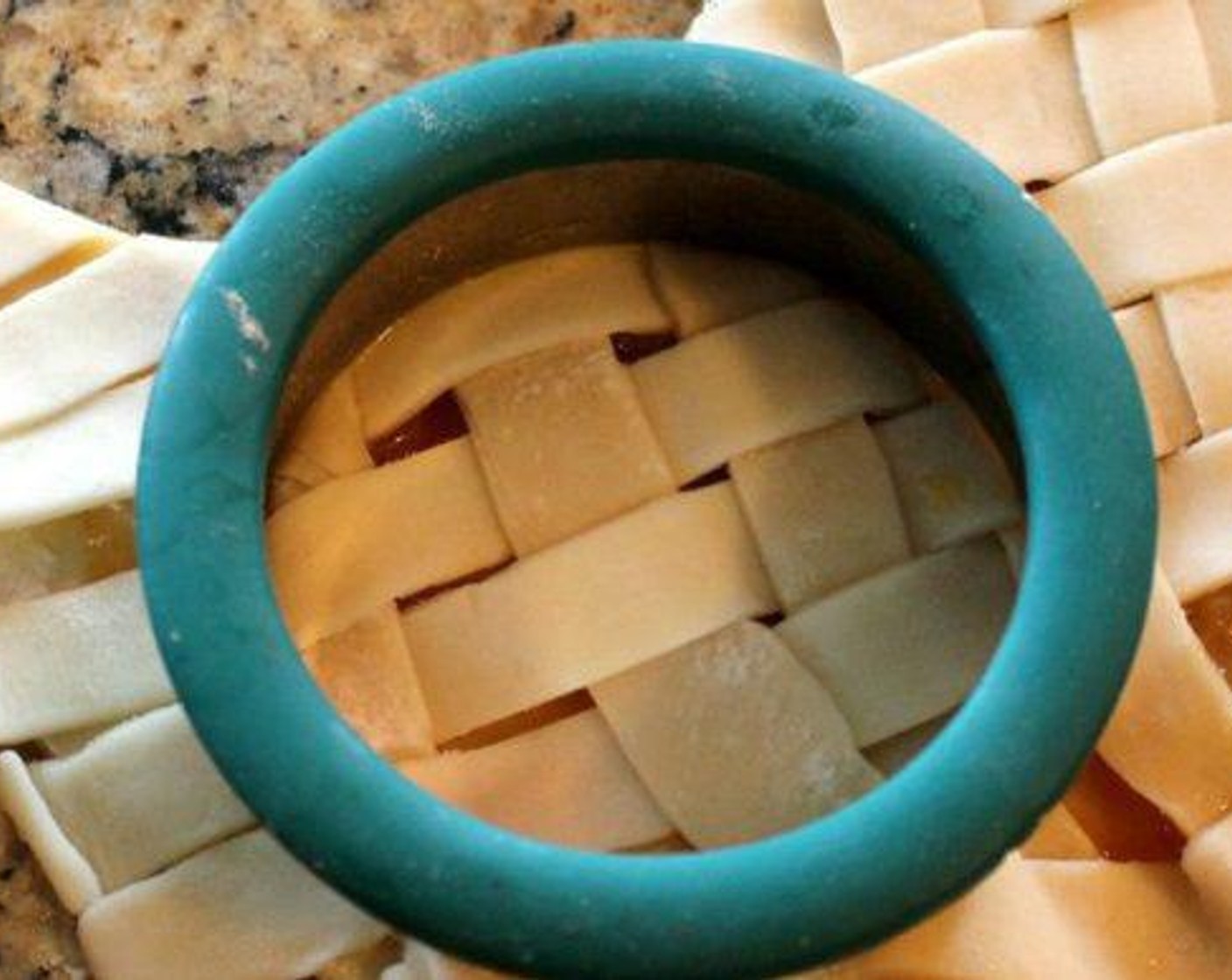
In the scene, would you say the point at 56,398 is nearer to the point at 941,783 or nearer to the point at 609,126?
the point at 609,126

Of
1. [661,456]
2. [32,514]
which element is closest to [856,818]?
[661,456]

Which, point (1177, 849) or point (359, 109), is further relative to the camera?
point (359, 109)

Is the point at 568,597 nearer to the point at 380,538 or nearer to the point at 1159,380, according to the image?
the point at 380,538

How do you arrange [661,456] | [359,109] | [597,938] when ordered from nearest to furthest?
[597,938]
[661,456]
[359,109]

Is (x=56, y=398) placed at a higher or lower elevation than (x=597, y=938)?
higher

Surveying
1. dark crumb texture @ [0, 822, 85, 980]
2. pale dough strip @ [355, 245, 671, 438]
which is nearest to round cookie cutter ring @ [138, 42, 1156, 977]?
pale dough strip @ [355, 245, 671, 438]

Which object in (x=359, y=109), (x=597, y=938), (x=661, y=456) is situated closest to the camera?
(x=597, y=938)

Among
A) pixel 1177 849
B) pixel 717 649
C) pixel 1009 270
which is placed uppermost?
pixel 1009 270

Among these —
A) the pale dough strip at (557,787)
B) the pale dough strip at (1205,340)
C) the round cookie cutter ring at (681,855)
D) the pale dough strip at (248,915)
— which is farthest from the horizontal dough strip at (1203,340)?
the pale dough strip at (248,915)

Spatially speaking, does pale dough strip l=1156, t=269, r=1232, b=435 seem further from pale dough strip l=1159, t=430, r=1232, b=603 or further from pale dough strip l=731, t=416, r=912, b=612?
pale dough strip l=731, t=416, r=912, b=612
